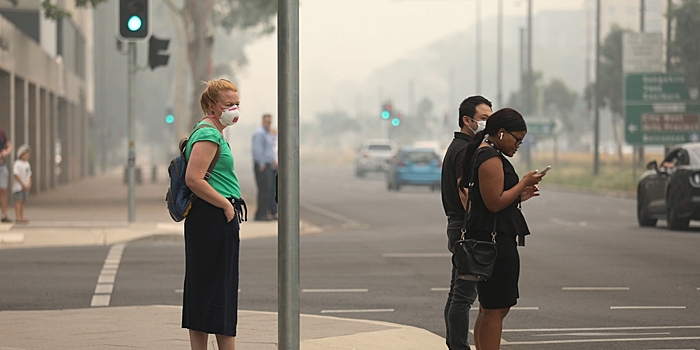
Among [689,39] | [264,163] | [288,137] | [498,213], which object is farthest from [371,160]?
[288,137]

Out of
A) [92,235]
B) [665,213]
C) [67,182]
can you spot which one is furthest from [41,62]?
[665,213]

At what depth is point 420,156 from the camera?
41.1 metres

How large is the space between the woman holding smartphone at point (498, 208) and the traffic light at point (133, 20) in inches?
541

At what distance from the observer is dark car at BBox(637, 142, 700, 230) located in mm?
19609

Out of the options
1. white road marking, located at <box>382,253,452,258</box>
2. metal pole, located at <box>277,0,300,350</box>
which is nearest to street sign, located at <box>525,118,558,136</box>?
white road marking, located at <box>382,253,452,258</box>

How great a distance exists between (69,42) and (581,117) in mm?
106525

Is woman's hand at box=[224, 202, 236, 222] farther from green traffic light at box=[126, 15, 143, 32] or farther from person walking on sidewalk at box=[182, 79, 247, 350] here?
green traffic light at box=[126, 15, 143, 32]

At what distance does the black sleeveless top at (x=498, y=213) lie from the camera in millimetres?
7180

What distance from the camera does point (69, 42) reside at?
2151 inches

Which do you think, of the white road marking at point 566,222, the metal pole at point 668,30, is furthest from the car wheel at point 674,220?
the metal pole at point 668,30

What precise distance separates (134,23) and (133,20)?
52 mm

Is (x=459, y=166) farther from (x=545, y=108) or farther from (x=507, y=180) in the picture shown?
(x=545, y=108)

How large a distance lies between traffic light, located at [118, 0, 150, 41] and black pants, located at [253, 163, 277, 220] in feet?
14.2

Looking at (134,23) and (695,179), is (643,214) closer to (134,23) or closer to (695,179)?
(695,179)
